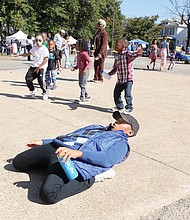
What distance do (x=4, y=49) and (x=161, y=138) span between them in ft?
102

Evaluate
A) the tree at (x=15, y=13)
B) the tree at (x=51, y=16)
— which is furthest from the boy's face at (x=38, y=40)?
the tree at (x=51, y=16)

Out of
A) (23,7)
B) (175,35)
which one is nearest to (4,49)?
(23,7)

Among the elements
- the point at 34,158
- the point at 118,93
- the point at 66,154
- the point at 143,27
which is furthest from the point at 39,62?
the point at 143,27

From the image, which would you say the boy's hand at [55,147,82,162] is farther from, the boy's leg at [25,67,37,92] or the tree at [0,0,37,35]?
the tree at [0,0,37,35]

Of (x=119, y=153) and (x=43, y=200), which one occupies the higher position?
(x=119, y=153)

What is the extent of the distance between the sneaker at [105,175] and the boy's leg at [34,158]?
53 cm


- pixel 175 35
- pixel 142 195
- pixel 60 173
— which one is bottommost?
pixel 142 195

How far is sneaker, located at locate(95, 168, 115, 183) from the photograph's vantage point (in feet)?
10.6

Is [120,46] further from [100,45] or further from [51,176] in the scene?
[100,45]

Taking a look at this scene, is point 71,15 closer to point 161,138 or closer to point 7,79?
point 7,79

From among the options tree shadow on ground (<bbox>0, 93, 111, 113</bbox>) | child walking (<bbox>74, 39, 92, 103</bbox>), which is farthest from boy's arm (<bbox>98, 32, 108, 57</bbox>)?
tree shadow on ground (<bbox>0, 93, 111, 113</bbox>)

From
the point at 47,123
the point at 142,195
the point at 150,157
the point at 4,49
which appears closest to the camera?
the point at 142,195

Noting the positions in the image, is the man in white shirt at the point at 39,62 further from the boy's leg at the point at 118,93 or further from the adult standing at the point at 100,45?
the adult standing at the point at 100,45

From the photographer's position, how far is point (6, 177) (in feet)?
10.9
